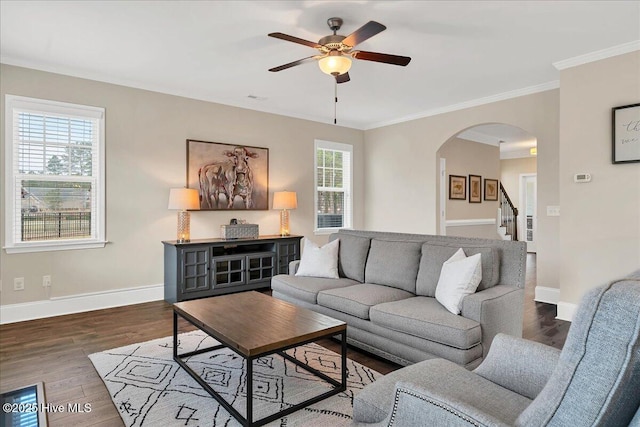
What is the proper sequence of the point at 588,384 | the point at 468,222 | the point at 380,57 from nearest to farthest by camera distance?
1. the point at 588,384
2. the point at 380,57
3. the point at 468,222

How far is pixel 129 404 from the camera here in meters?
2.20

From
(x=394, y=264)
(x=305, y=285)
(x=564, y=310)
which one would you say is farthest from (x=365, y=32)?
(x=564, y=310)

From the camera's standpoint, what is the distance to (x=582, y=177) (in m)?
3.71

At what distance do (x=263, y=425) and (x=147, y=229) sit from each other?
130 inches

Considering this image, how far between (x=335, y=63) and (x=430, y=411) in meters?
2.54

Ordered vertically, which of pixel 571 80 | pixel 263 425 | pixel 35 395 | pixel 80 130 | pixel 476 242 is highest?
pixel 571 80

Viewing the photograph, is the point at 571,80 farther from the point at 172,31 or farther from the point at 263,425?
the point at 263,425

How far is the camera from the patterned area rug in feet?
6.79

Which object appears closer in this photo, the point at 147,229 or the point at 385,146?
the point at 147,229

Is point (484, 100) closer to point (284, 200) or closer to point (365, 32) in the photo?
point (284, 200)

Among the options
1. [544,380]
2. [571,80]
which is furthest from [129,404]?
[571,80]

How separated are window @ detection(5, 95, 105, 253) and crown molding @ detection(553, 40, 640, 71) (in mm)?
5032

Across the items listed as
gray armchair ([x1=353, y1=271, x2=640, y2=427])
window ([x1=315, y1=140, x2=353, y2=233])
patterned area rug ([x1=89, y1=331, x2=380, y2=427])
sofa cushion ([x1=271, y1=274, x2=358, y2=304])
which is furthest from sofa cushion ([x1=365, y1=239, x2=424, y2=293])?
window ([x1=315, y1=140, x2=353, y2=233])

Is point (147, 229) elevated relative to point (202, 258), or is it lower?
elevated
